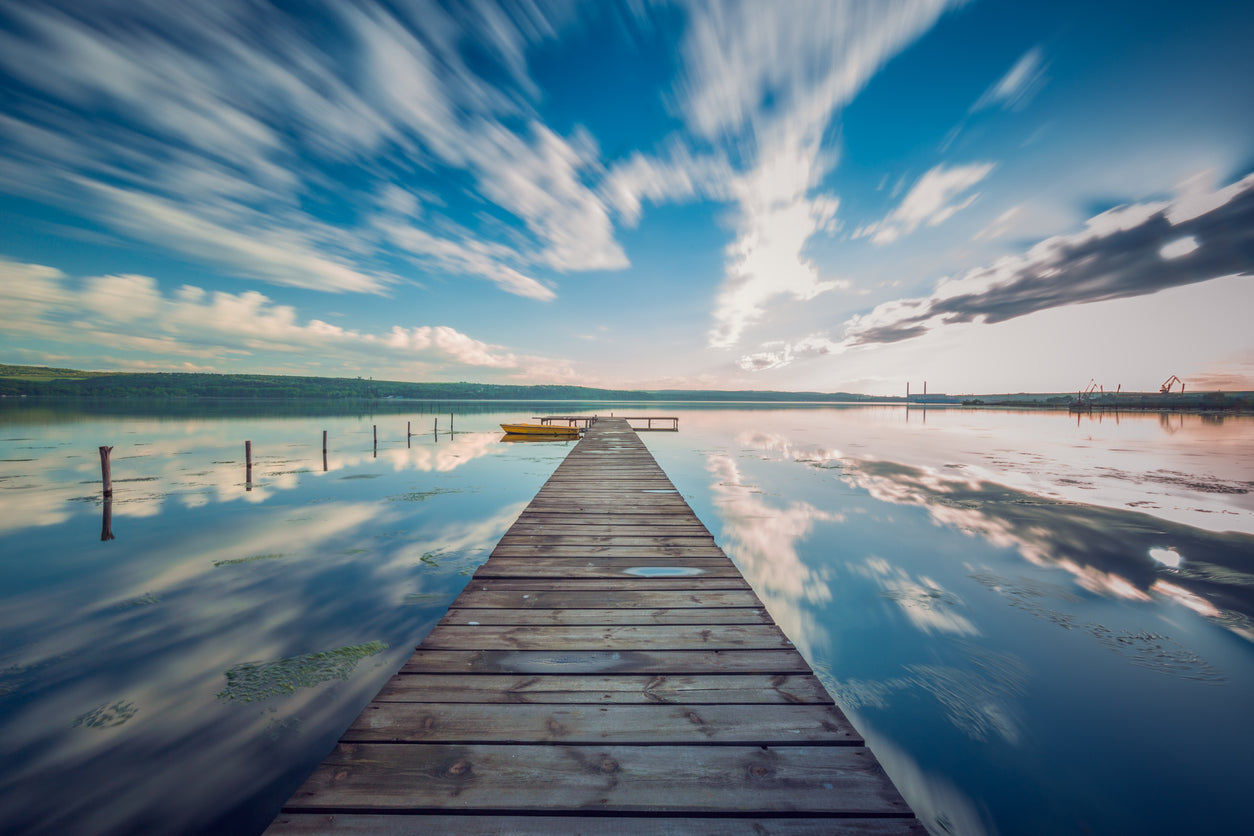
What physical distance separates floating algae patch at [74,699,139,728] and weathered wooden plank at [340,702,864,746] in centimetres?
433

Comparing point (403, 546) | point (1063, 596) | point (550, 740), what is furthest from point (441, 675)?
point (1063, 596)

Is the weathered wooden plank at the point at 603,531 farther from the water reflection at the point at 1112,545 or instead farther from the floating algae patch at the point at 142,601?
the water reflection at the point at 1112,545

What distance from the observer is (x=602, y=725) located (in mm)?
2443

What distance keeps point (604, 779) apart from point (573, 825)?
0.24 metres

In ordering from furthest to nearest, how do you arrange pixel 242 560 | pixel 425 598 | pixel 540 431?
pixel 540 431 → pixel 242 560 → pixel 425 598

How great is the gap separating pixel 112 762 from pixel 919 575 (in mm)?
10830

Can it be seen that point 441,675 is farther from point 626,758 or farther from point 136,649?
point 136,649

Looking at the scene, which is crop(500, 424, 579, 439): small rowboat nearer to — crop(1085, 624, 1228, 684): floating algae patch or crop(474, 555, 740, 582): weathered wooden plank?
crop(474, 555, 740, 582): weathered wooden plank

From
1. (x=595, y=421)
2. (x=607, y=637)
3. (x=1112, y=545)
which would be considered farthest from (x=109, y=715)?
(x=595, y=421)

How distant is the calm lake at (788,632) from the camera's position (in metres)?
3.83

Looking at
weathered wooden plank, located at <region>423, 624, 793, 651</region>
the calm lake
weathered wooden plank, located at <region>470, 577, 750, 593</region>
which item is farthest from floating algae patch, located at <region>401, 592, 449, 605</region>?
weathered wooden plank, located at <region>423, 624, 793, 651</region>

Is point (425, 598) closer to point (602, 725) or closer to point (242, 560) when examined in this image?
point (242, 560)

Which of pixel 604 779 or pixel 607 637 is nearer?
pixel 604 779

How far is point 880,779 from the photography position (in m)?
2.12
